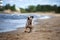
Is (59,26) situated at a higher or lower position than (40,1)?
lower

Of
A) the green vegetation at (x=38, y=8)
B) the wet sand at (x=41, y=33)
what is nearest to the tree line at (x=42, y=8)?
the green vegetation at (x=38, y=8)

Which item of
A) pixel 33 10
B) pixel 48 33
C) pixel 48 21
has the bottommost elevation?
pixel 48 33

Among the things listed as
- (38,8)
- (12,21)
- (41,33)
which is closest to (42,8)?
(38,8)

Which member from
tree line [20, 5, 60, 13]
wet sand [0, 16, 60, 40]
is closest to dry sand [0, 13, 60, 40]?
wet sand [0, 16, 60, 40]

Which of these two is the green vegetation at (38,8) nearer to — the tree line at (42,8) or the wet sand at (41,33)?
the tree line at (42,8)

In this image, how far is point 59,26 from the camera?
2264 millimetres

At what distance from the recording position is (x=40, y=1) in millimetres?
2314

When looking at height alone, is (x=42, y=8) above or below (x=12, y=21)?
above

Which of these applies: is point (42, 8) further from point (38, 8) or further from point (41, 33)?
point (41, 33)

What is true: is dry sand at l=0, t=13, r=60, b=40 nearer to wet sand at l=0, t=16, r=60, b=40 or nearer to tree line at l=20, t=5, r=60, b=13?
wet sand at l=0, t=16, r=60, b=40

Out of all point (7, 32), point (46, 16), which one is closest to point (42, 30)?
point (46, 16)

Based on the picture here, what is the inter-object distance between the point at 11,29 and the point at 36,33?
0.40 m

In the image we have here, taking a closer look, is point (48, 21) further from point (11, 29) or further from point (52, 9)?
point (11, 29)

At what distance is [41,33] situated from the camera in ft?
7.24
